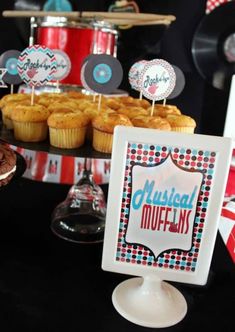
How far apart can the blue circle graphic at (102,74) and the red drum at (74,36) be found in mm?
1077

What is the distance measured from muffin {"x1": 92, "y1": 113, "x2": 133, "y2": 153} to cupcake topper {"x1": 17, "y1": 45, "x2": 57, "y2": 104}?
0.19 meters

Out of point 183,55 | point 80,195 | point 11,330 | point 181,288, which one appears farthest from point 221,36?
point 11,330

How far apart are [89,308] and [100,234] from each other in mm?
347

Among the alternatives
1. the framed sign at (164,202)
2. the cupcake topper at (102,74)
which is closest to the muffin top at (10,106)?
the cupcake topper at (102,74)

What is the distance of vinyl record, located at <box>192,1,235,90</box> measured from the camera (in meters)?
2.94

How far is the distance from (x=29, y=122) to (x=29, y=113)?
0.04 meters

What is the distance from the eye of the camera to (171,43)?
10.3 feet

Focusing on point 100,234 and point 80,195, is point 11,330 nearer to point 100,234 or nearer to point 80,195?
point 100,234

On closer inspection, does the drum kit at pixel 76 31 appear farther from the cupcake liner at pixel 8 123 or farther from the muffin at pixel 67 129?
the muffin at pixel 67 129

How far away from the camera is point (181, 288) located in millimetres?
875

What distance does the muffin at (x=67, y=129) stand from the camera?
1080 millimetres

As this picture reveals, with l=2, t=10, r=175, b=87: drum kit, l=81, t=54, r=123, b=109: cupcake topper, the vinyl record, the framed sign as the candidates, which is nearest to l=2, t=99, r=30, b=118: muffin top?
l=81, t=54, r=123, b=109: cupcake topper

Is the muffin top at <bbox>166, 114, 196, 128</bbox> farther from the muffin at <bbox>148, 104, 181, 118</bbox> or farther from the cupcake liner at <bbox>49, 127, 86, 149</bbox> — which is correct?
the cupcake liner at <bbox>49, 127, 86, 149</bbox>

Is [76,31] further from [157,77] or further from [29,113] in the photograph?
[157,77]
